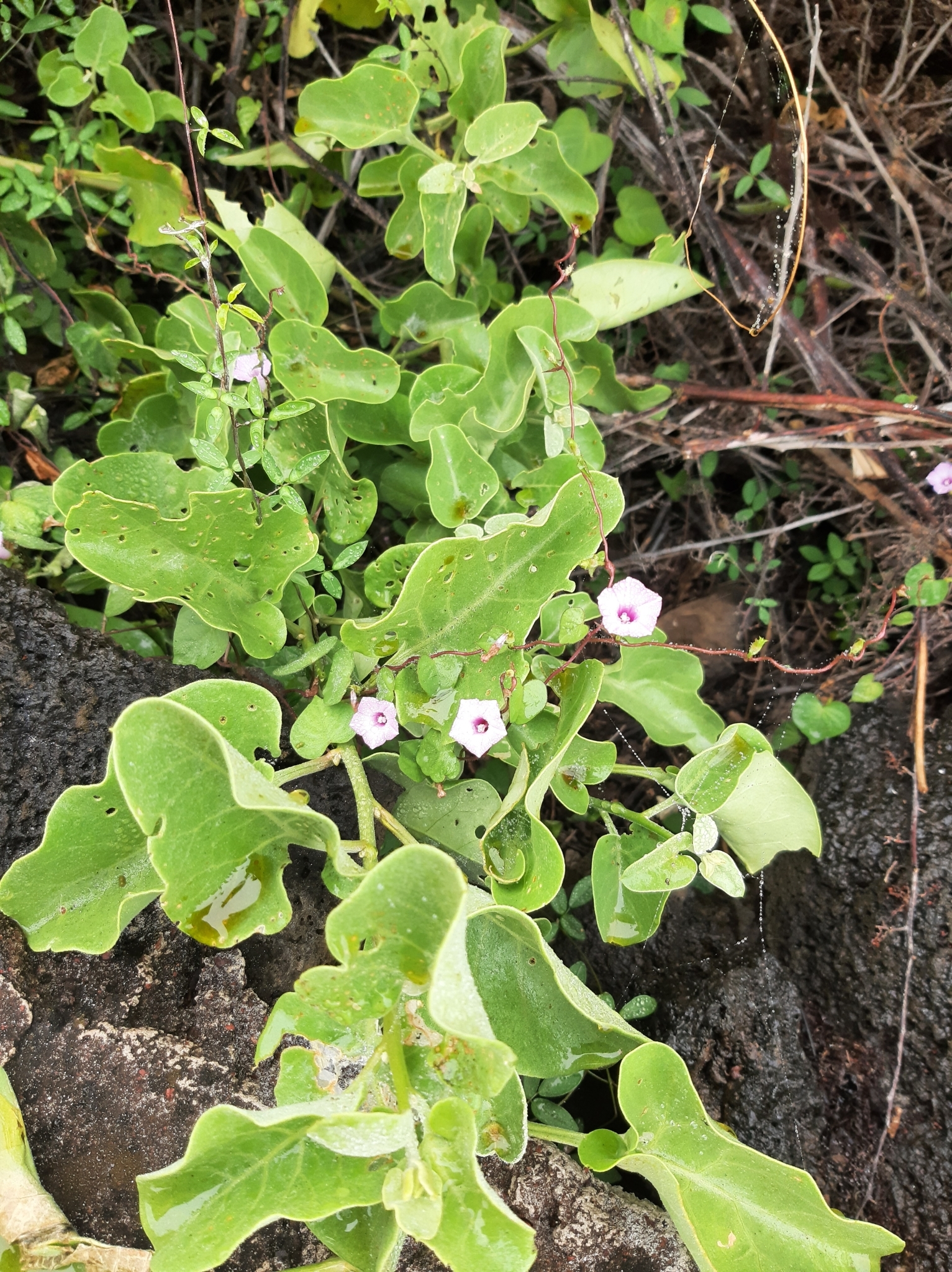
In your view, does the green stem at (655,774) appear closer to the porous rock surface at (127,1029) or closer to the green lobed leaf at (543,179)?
the porous rock surface at (127,1029)

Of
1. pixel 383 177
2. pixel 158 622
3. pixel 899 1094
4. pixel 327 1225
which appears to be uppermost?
pixel 383 177

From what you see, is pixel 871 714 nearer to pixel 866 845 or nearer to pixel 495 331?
pixel 866 845

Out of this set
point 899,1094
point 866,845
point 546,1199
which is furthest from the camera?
point 866,845

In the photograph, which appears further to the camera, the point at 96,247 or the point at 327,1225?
the point at 96,247

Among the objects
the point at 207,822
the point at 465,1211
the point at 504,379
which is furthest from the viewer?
the point at 504,379

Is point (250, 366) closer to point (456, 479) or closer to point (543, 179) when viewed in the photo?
point (456, 479)

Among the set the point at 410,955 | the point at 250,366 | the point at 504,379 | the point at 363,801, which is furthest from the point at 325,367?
the point at 410,955

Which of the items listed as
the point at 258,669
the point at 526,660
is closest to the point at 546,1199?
the point at 526,660
